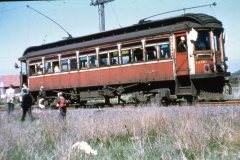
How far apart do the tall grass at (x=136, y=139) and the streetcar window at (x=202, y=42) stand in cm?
561

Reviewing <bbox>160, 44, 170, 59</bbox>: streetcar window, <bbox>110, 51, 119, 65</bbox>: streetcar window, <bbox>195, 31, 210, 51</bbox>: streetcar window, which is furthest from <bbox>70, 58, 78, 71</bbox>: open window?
<bbox>195, 31, 210, 51</bbox>: streetcar window

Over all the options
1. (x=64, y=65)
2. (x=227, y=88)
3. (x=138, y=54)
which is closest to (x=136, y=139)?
(x=227, y=88)

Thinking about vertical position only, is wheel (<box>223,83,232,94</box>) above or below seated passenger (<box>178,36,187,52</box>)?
below

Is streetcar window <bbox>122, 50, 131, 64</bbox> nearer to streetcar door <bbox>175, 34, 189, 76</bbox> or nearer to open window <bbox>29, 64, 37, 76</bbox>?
streetcar door <bbox>175, 34, 189, 76</bbox>

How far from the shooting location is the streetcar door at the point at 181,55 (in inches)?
582

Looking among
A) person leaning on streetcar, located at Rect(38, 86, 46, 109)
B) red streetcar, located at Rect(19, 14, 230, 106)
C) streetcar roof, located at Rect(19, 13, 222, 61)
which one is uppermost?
streetcar roof, located at Rect(19, 13, 222, 61)

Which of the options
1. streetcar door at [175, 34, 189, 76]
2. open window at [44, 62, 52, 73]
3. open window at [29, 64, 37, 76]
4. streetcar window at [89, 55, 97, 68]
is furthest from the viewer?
open window at [29, 64, 37, 76]

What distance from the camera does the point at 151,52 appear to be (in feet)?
51.5

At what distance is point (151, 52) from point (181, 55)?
1.45 metres

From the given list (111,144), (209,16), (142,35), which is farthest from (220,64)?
(111,144)

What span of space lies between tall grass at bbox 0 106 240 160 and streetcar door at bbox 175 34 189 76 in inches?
202

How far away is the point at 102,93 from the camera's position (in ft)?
60.1

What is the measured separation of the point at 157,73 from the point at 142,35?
1.87 meters

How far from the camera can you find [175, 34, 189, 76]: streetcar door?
48.5ft
